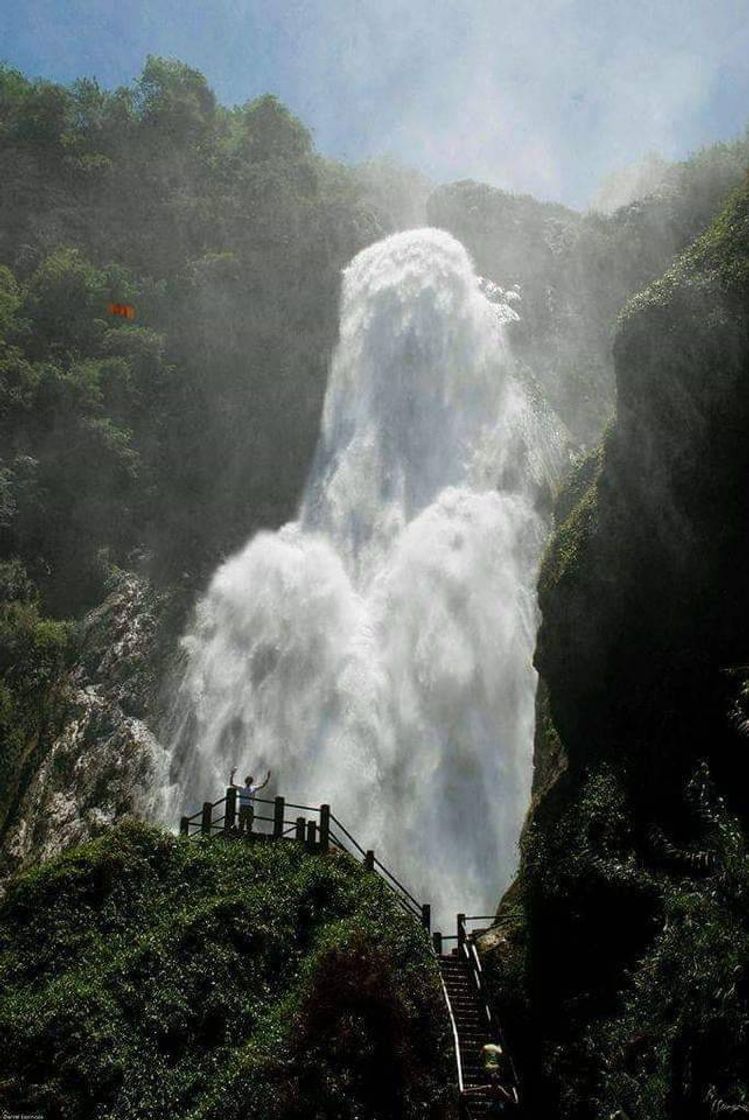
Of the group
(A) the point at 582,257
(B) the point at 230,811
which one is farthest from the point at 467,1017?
(A) the point at 582,257

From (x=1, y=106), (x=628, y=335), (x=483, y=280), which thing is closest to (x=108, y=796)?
(x=628, y=335)

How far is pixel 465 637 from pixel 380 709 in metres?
3.57

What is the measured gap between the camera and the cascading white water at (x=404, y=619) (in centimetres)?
2208

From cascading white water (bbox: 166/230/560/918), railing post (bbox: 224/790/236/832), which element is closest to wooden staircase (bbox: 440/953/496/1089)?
railing post (bbox: 224/790/236/832)

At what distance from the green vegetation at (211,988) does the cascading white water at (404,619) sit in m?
7.43

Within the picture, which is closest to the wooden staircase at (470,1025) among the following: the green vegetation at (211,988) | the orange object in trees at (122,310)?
the green vegetation at (211,988)

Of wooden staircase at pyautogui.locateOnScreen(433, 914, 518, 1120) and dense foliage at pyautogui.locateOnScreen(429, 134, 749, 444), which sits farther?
dense foliage at pyautogui.locateOnScreen(429, 134, 749, 444)

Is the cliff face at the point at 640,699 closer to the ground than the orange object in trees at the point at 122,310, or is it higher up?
closer to the ground

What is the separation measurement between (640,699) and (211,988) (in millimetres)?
8205

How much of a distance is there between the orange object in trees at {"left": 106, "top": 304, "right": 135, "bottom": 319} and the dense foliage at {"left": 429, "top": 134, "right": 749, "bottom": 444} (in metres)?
17.6

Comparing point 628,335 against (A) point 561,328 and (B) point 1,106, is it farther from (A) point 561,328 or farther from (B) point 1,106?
(B) point 1,106

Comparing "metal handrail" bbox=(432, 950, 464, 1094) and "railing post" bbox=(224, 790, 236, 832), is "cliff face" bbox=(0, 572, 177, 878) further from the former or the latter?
"metal handrail" bbox=(432, 950, 464, 1094)

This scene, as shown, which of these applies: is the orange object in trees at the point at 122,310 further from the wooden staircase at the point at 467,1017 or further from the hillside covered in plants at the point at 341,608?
the wooden staircase at the point at 467,1017

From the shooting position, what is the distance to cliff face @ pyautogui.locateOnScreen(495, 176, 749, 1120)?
11.3m
